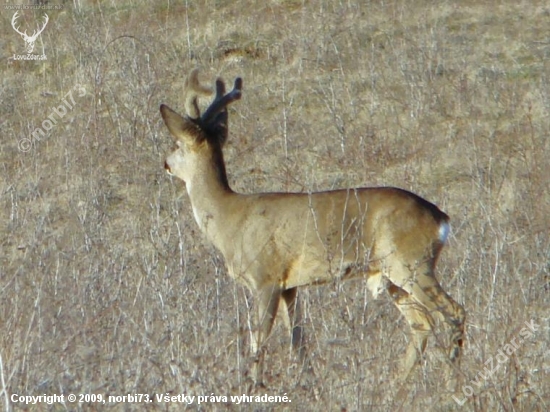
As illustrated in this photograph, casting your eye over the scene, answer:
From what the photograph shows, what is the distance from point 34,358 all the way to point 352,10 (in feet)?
29.6

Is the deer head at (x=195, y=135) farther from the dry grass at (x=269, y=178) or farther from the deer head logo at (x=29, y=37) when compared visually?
the deer head logo at (x=29, y=37)

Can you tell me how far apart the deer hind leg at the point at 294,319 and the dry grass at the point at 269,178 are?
81 millimetres

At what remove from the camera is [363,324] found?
17.9 ft

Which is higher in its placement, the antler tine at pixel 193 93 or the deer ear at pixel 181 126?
the antler tine at pixel 193 93

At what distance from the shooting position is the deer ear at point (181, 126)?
784cm

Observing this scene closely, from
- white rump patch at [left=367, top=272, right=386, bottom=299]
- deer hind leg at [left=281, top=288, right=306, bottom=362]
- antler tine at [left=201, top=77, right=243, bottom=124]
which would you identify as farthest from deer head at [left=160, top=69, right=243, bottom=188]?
white rump patch at [left=367, top=272, right=386, bottom=299]

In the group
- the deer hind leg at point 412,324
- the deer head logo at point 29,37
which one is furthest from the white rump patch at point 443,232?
the deer head logo at point 29,37

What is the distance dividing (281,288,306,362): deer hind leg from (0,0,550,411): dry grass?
3.2 inches

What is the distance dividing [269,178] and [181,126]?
→ 3229 millimetres

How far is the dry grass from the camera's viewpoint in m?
5.39

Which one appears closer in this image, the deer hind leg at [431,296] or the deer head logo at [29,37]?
the deer hind leg at [431,296]

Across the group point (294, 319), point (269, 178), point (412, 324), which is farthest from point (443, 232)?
point (269, 178)

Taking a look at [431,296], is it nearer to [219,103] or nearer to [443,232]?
[443,232]

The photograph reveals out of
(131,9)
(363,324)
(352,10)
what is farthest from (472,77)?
(363,324)
